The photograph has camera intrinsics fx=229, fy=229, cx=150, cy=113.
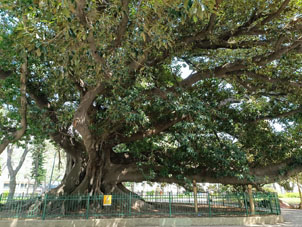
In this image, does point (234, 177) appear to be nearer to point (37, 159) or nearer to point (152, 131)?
point (152, 131)

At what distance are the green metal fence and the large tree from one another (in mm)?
775

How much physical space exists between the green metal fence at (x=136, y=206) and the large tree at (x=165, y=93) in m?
0.77

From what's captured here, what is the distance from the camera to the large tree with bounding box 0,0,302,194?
5961 millimetres

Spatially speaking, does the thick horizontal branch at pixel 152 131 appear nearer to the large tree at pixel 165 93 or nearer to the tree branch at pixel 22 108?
the large tree at pixel 165 93

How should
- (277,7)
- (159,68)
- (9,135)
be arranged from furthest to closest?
(159,68)
(9,135)
(277,7)

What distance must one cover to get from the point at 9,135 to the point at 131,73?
560 centimetres

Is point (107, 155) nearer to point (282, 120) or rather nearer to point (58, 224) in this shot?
point (58, 224)

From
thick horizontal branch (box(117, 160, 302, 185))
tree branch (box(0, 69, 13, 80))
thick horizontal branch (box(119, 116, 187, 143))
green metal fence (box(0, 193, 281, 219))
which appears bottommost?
green metal fence (box(0, 193, 281, 219))

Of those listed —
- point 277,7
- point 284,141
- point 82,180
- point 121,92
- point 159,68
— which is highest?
point 277,7

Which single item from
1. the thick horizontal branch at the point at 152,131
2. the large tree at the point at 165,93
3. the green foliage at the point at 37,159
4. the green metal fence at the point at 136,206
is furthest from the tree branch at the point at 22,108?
the green foliage at the point at 37,159

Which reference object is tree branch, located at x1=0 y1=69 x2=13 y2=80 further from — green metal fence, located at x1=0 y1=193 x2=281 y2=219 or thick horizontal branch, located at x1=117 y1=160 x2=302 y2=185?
thick horizontal branch, located at x1=117 y1=160 x2=302 y2=185

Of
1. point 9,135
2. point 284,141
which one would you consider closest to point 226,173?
point 284,141

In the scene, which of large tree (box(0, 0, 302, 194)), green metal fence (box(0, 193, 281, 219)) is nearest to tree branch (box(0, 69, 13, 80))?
large tree (box(0, 0, 302, 194))

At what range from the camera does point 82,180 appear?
35.4 ft
